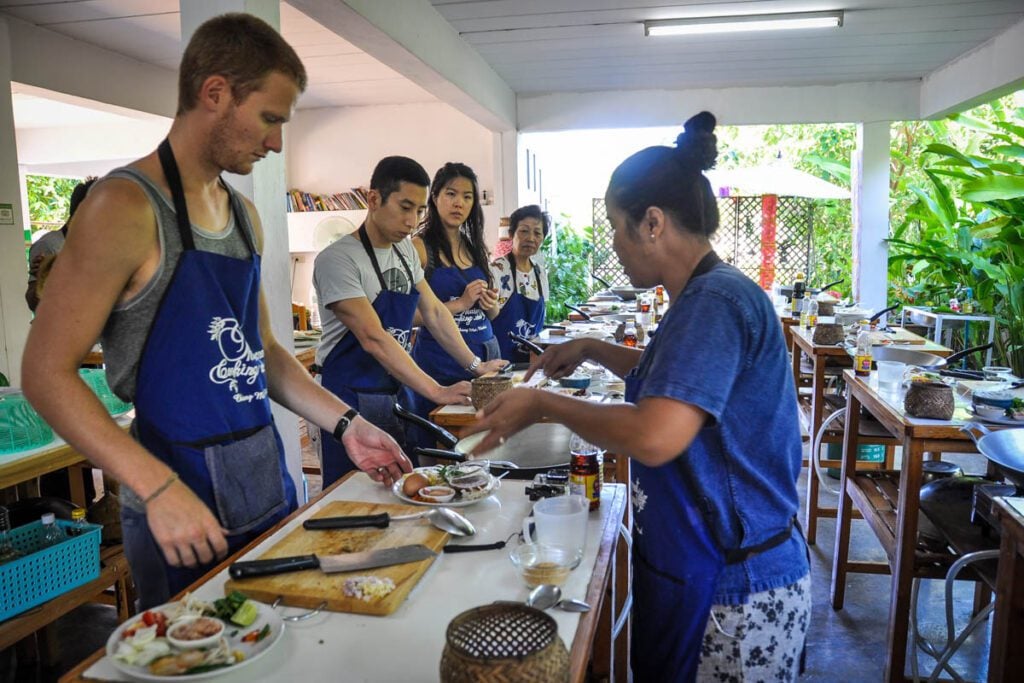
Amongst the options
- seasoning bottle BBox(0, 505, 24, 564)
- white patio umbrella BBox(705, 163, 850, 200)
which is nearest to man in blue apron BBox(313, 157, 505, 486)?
seasoning bottle BBox(0, 505, 24, 564)

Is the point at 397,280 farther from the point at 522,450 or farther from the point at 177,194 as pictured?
the point at 177,194

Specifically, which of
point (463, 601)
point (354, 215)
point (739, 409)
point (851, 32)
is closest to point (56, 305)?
point (463, 601)

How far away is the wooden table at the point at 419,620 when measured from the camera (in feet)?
3.83

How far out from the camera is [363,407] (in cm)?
293

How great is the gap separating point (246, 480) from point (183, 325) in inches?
14.3

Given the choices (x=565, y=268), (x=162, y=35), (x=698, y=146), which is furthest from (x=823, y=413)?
(x=162, y=35)

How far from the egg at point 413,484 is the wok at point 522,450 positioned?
0.24 ft

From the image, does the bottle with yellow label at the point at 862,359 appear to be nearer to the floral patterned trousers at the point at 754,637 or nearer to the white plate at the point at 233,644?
the floral patterned trousers at the point at 754,637

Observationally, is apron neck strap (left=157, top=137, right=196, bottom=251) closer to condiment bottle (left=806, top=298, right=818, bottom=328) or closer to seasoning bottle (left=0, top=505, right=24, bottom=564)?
seasoning bottle (left=0, top=505, right=24, bottom=564)

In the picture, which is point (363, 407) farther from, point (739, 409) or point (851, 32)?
point (851, 32)

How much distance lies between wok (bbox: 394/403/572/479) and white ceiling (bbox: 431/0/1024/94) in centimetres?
393

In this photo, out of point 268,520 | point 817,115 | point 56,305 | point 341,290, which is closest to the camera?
point 56,305

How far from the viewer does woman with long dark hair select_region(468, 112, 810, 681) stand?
4.60 ft

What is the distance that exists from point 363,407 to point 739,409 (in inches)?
70.9
